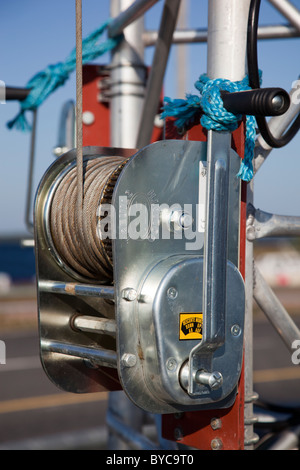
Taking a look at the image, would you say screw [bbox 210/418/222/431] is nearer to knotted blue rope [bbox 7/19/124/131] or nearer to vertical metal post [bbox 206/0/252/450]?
vertical metal post [bbox 206/0/252/450]

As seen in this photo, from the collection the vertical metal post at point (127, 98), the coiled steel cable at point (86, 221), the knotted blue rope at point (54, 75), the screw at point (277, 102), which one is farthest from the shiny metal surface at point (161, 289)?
the knotted blue rope at point (54, 75)

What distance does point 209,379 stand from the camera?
60.9 inches

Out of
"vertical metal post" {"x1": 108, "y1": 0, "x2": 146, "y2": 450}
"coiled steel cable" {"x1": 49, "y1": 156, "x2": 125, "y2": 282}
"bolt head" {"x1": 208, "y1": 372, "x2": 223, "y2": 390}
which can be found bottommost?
"bolt head" {"x1": 208, "y1": 372, "x2": 223, "y2": 390}

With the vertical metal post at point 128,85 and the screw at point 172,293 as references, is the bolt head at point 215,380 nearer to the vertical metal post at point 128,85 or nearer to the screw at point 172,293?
the screw at point 172,293

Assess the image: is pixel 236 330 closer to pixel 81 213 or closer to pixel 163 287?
pixel 163 287

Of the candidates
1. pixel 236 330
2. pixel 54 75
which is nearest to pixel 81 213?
pixel 236 330

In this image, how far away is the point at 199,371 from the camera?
156 centimetres

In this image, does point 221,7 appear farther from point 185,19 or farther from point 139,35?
point 185,19

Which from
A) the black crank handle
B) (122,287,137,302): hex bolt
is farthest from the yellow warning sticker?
the black crank handle

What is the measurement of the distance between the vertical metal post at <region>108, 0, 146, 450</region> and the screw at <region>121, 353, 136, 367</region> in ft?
3.60

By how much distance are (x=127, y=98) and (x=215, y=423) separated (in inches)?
54.1

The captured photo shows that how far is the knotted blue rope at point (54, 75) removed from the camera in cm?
266

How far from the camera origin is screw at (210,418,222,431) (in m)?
1.79

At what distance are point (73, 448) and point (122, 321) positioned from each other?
3981 millimetres
